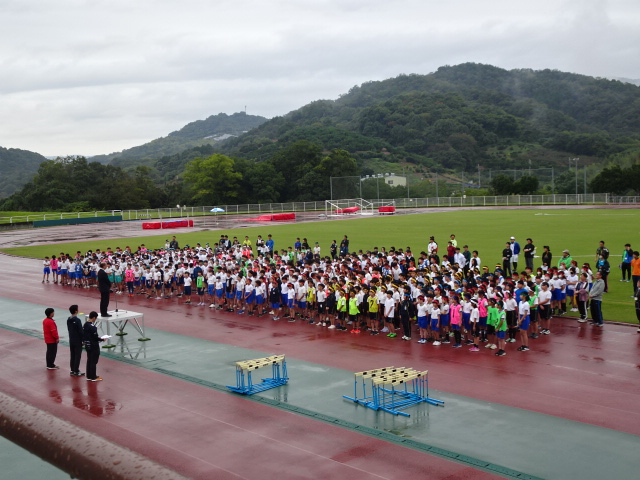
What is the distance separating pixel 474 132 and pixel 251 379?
130 m

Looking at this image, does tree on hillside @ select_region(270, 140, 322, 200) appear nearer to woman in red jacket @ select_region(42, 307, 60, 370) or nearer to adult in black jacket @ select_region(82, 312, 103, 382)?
woman in red jacket @ select_region(42, 307, 60, 370)

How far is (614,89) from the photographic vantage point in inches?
6816

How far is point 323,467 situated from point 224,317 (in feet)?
36.6

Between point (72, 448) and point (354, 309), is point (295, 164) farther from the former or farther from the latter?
point (72, 448)

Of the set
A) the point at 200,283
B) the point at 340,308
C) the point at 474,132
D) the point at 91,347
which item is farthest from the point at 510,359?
the point at 474,132

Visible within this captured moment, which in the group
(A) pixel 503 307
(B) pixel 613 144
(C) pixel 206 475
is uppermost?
(B) pixel 613 144

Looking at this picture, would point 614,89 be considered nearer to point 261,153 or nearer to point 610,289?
point 261,153

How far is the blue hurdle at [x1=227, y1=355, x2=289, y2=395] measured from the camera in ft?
37.6

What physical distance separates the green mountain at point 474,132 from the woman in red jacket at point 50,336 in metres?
98.4

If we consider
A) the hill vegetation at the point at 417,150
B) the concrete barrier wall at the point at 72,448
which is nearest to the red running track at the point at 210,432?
the concrete barrier wall at the point at 72,448

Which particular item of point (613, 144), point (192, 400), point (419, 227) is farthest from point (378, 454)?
point (613, 144)

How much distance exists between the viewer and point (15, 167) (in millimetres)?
164625

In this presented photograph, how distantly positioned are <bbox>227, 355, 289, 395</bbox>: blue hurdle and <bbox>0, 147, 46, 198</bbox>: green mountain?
149452mm

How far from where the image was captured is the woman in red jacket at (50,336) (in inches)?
522
